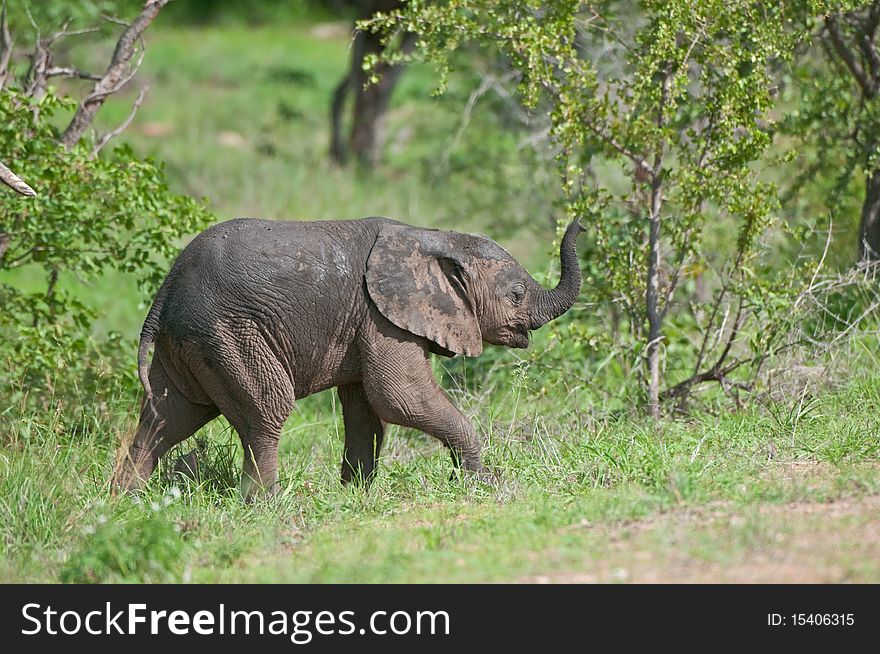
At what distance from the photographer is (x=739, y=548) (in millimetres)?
5383

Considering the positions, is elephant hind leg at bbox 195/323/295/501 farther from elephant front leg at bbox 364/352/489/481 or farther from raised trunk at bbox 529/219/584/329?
raised trunk at bbox 529/219/584/329

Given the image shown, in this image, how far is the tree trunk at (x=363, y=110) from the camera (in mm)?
18484

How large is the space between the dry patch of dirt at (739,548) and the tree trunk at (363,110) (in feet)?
43.7

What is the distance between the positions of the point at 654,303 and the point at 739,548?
3157 millimetres

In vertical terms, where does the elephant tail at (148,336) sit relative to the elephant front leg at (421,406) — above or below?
above

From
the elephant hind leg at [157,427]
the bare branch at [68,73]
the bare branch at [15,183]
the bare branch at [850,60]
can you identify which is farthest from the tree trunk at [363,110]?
the bare branch at [15,183]

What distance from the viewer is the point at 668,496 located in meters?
6.18

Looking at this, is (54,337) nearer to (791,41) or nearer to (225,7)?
(791,41)

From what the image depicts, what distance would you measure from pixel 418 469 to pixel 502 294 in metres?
1.19

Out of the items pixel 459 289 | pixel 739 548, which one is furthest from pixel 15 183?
pixel 739 548

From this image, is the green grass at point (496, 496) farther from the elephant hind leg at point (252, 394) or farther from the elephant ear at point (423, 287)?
the elephant ear at point (423, 287)

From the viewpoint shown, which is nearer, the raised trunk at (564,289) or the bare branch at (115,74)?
the raised trunk at (564,289)

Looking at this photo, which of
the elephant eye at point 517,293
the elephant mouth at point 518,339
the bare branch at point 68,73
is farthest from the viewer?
the bare branch at point 68,73

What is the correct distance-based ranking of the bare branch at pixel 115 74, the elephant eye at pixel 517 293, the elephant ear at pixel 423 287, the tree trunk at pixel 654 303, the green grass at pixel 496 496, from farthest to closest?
the bare branch at pixel 115 74 → the tree trunk at pixel 654 303 → the elephant eye at pixel 517 293 → the elephant ear at pixel 423 287 → the green grass at pixel 496 496
